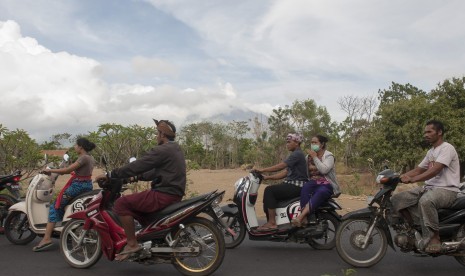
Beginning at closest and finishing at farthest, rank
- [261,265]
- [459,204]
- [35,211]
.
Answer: [459,204], [261,265], [35,211]

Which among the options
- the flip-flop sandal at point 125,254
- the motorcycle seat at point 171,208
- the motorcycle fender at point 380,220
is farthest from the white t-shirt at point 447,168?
the flip-flop sandal at point 125,254

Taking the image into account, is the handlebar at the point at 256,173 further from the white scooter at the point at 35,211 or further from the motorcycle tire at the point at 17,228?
the motorcycle tire at the point at 17,228

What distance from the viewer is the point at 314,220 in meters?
6.23

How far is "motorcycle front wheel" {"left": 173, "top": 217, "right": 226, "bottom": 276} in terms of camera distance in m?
4.80

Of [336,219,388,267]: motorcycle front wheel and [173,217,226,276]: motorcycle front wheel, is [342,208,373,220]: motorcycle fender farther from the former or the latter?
[173,217,226,276]: motorcycle front wheel

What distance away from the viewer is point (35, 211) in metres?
6.35

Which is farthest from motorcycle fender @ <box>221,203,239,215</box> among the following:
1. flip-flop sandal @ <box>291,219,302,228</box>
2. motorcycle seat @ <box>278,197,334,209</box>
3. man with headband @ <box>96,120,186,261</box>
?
man with headband @ <box>96,120,186,261</box>

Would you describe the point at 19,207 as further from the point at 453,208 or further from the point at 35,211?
the point at 453,208

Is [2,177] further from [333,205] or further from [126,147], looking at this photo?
Answer: [333,205]

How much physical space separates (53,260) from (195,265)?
78.6 inches

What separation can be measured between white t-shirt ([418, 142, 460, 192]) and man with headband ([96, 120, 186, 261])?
9.40ft

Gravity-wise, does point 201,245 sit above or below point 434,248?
above

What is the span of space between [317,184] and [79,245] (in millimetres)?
3179

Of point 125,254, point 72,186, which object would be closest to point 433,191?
point 125,254
